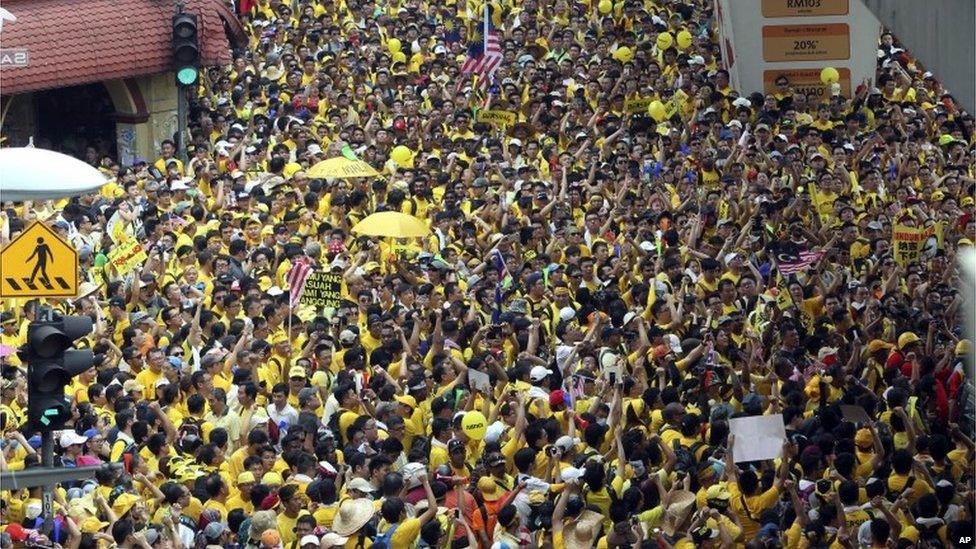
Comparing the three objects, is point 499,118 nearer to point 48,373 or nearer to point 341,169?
point 341,169

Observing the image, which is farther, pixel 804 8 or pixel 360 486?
pixel 804 8

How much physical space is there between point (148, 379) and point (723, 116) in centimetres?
1022

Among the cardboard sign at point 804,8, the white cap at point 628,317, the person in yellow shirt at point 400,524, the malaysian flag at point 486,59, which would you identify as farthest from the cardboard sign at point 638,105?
the person in yellow shirt at point 400,524

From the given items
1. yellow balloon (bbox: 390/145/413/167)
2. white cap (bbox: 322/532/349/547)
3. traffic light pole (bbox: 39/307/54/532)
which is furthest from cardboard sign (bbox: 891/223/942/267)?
traffic light pole (bbox: 39/307/54/532)

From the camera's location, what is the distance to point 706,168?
2433 cm

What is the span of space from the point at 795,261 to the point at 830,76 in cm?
703

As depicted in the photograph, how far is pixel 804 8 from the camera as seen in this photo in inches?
1114

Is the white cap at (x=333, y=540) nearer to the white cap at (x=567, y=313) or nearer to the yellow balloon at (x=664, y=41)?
the white cap at (x=567, y=313)

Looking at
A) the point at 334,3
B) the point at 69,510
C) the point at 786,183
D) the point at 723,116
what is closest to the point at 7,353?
the point at 69,510

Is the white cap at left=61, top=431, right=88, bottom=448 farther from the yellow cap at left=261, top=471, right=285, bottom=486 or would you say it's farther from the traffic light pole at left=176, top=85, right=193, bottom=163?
the traffic light pole at left=176, top=85, right=193, bottom=163

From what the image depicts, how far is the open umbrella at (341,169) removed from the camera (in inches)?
915

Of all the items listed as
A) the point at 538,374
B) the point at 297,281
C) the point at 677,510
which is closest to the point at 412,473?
the point at 677,510

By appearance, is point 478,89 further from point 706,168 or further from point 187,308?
point 187,308

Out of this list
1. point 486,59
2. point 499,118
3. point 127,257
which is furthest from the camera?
point 486,59
